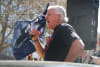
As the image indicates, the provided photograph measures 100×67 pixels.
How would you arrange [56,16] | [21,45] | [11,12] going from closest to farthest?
[56,16], [21,45], [11,12]

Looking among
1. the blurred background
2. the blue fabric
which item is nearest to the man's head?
the blue fabric

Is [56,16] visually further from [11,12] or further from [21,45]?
[11,12]

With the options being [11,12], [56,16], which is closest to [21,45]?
[56,16]

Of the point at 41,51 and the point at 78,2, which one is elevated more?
the point at 78,2

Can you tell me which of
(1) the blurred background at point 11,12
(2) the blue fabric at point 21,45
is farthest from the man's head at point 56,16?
(1) the blurred background at point 11,12

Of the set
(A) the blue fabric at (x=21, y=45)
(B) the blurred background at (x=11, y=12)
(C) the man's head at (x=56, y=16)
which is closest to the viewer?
(C) the man's head at (x=56, y=16)

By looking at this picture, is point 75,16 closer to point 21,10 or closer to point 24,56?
point 24,56

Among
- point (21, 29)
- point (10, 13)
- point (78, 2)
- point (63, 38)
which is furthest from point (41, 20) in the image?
point (10, 13)

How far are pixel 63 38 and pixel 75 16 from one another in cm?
201

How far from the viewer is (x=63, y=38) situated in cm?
344

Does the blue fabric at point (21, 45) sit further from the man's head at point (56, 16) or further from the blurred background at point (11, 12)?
the man's head at point (56, 16)

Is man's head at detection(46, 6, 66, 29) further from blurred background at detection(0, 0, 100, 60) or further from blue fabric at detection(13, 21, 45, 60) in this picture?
blurred background at detection(0, 0, 100, 60)

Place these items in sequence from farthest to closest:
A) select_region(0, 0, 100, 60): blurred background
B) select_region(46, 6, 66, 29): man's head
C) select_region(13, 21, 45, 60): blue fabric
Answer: select_region(0, 0, 100, 60): blurred background < select_region(13, 21, 45, 60): blue fabric < select_region(46, 6, 66, 29): man's head

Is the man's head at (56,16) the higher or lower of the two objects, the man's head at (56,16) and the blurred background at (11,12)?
the higher
